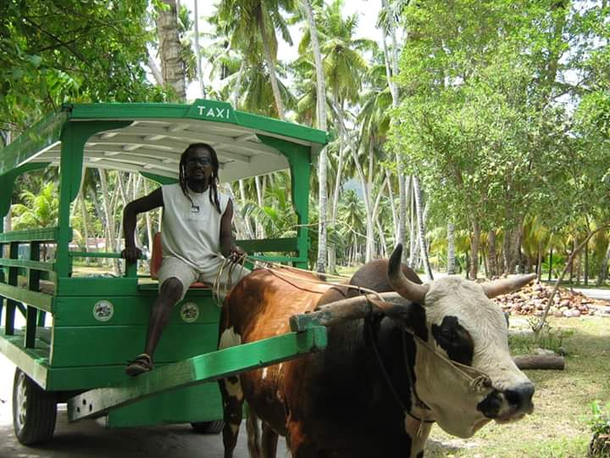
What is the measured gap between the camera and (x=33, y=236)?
5.81 metres

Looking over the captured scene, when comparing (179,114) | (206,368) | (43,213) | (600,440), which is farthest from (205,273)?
(43,213)

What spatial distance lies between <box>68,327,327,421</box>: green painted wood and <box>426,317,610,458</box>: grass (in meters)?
2.81

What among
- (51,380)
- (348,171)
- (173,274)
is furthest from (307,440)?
(348,171)

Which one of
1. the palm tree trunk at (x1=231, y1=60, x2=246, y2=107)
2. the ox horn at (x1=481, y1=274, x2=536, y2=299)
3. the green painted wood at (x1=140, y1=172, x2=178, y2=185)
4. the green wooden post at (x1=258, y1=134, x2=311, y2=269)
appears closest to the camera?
the ox horn at (x1=481, y1=274, x2=536, y2=299)

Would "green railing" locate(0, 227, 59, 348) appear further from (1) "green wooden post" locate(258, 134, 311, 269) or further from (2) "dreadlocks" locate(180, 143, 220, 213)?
(1) "green wooden post" locate(258, 134, 311, 269)

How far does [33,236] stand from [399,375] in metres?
3.81

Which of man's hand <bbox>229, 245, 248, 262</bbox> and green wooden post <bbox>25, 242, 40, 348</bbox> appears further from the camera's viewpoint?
green wooden post <bbox>25, 242, 40, 348</bbox>

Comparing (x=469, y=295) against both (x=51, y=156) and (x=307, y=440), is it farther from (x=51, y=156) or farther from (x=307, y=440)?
(x=51, y=156)

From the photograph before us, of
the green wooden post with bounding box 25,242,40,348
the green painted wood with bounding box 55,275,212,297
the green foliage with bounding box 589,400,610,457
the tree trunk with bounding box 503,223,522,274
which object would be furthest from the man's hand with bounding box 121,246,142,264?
the tree trunk with bounding box 503,223,522,274

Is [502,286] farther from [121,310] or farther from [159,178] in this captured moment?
[159,178]

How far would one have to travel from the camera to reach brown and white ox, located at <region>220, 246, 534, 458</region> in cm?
274

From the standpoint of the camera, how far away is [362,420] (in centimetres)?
321

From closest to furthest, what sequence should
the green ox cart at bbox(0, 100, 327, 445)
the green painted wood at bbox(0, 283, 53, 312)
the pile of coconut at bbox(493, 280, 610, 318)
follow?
the green ox cart at bbox(0, 100, 327, 445) < the green painted wood at bbox(0, 283, 53, 312) < the pile of coconut at bbox(493, 280, 610, 318)

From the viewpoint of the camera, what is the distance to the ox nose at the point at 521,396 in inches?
100.0
